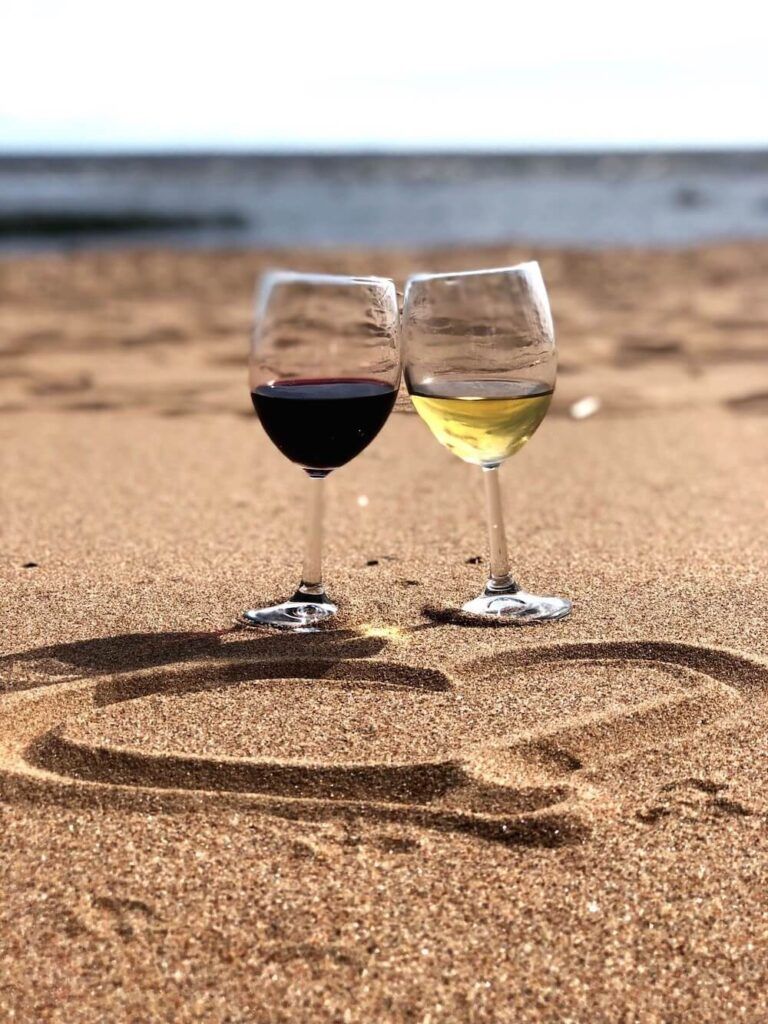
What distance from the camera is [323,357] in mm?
1868

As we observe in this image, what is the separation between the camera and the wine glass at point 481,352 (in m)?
1.90

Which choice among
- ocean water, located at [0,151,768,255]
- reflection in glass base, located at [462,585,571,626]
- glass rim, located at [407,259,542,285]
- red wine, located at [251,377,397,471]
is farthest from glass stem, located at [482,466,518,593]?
ocean water, located at [0,151,768,255]

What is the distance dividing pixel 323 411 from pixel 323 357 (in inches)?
3.2

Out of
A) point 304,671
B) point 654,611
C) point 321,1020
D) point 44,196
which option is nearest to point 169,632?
point 304,671

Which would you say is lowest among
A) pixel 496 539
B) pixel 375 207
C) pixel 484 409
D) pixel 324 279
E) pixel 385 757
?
pixel 385 757

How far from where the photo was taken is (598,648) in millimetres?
1890

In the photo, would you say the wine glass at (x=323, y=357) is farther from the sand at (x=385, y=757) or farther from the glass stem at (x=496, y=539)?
the sand at (x=385, y=757)

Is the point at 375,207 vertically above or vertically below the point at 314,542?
above

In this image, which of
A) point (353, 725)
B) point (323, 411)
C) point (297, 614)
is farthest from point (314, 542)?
point (353, 725)

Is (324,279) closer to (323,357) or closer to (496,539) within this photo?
(323,357)

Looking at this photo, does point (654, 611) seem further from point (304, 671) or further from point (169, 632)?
point (169, 632)

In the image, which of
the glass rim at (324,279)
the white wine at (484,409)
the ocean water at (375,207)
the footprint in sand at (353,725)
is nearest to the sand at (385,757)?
the footprint in sand at (353,725)

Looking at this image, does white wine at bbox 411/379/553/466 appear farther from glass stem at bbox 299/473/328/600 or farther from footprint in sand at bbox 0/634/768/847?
footprint in sand at bbox 0/634/768/847

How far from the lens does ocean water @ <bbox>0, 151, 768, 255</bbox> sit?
16953mm
